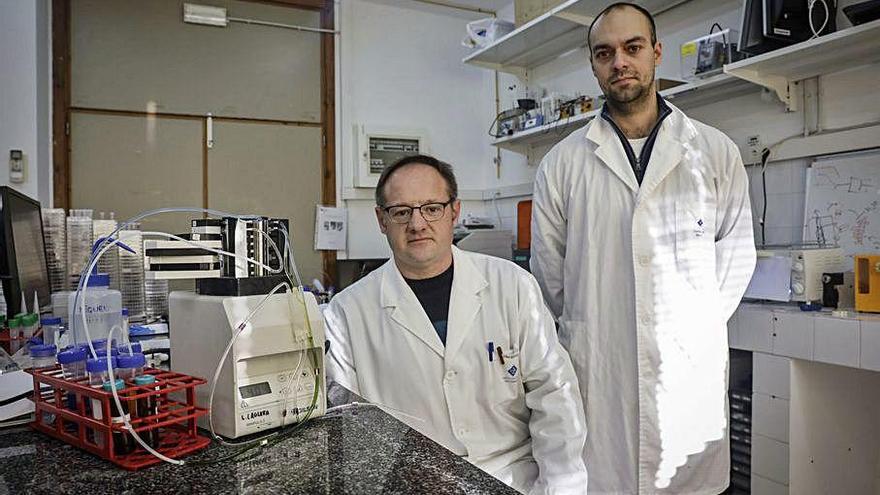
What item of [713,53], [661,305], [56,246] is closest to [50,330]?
[56,246]

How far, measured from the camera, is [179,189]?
364 centimetres

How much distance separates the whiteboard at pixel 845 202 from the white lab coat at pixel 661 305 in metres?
0.61

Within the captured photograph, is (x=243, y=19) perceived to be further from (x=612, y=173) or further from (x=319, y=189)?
(x=612, y=173)

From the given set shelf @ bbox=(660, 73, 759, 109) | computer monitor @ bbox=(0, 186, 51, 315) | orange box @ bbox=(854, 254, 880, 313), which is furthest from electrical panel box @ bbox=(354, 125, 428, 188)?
orange box @ bbox=(854, 254, 880, 313)

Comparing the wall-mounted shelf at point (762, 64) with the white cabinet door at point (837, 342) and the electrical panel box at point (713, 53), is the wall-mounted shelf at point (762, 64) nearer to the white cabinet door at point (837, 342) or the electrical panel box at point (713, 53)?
the electrical panel box at point (713, 53)

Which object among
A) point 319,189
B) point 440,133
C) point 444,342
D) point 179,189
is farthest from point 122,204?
point 444,342

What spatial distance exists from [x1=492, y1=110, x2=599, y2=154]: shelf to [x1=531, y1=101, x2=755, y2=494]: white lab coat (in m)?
1.12

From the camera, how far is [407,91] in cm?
414

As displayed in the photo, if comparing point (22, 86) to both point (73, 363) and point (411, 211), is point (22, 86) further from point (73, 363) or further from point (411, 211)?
point (73, 363)

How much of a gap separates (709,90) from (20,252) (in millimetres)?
2521

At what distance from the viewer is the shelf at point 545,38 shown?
2889 millimetres

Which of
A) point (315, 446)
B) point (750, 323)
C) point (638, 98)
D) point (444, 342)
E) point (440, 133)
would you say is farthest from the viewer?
point (440, 133)

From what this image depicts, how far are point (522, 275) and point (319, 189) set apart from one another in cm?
268

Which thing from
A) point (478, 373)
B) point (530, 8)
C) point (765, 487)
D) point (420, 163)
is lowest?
point (765, 487)
